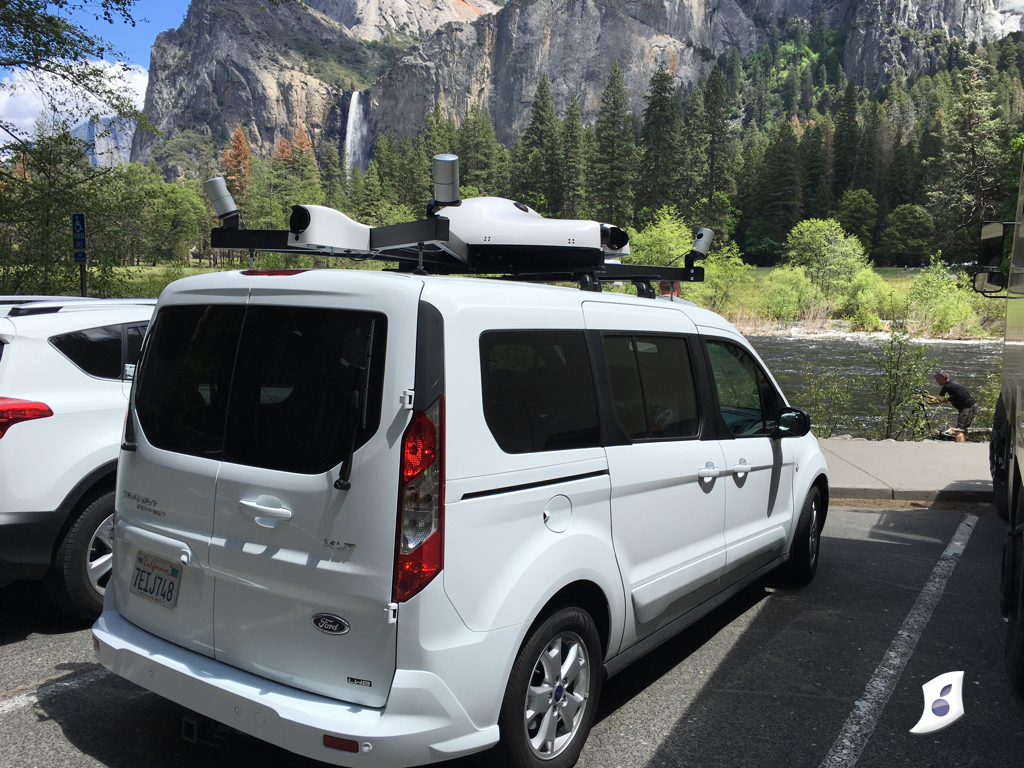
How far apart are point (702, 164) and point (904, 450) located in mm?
90735

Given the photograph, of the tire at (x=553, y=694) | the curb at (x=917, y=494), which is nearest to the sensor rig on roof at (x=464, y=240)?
A: the tire at (x=553, y=694)

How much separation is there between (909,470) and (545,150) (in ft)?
340

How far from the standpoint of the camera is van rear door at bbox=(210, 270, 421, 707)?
Answer: 101 inches

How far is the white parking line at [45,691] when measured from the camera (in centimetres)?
372

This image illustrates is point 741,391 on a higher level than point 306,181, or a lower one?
lower

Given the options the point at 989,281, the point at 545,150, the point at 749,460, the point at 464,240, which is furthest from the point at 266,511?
the point at 545,150

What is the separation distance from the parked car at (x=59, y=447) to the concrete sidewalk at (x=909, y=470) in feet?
23.7

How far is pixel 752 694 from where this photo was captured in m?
4.07

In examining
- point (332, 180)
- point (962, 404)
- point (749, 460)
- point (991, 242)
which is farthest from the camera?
point (332, 180)

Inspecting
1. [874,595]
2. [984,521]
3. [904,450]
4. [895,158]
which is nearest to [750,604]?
[874,595]

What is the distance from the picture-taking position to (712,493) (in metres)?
4.11

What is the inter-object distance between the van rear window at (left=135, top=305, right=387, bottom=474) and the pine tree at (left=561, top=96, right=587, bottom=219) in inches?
3986

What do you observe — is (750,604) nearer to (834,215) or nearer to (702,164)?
(702,164)

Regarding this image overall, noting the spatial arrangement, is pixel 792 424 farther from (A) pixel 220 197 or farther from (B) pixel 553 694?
(A) pixel 220 197
